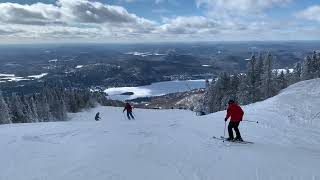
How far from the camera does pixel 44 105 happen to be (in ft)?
271

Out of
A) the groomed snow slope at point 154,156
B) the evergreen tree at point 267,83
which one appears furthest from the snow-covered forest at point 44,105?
the groomed snow slope at point 154,156

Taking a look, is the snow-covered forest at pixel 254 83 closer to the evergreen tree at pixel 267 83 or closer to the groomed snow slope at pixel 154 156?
the evergreen tree at pixel 267 83

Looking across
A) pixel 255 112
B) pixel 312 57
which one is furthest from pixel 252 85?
pixel 255 112

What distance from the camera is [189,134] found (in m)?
20.8

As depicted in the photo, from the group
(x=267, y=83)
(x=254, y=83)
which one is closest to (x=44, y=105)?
(x=254, y=83)

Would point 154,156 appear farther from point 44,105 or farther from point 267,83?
point 44,105

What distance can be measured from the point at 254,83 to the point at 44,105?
4974 centimetres

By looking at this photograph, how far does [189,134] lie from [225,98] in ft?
187

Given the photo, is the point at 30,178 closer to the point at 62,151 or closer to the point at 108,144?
the point at 62,151

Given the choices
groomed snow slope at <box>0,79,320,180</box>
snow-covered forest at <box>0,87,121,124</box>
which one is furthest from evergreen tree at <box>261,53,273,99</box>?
groomed snow slope at <box>0,79,320,180</box>

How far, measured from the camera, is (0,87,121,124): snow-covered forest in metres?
69.7

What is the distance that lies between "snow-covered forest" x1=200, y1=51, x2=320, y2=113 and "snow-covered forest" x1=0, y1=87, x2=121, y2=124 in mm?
34873

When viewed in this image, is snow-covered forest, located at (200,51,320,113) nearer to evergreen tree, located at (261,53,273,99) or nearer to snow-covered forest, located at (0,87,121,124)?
evergreen tree, located at (261,53,273,99)

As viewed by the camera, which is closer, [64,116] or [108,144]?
[108,144]
